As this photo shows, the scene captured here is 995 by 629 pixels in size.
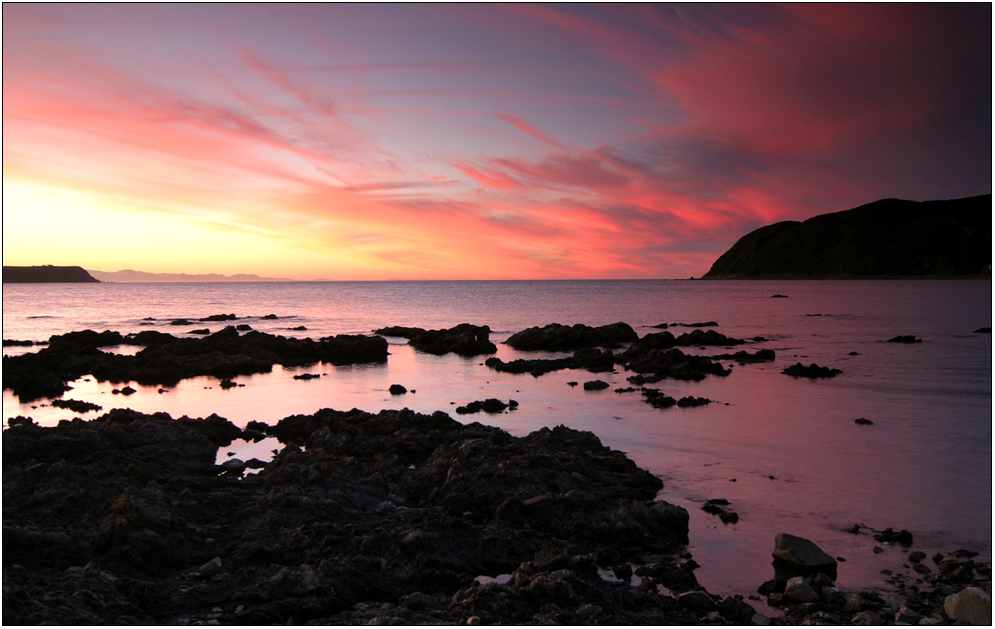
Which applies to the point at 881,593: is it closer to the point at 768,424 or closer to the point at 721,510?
the point at 721,510

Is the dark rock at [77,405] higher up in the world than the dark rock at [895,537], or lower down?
lower down

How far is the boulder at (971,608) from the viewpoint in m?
7.15

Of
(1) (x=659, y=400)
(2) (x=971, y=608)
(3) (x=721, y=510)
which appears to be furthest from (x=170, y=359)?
(2) (x=971, y=608)

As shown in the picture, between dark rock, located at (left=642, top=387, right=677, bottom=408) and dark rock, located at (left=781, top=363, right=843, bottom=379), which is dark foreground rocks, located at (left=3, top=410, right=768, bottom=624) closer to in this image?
dark rock, located at (left=642, top=387, right=677, bottom=408)

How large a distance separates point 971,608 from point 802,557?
6.94 ft

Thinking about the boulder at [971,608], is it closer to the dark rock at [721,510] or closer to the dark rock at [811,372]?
the dark rock at [721,510]

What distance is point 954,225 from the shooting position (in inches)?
7579

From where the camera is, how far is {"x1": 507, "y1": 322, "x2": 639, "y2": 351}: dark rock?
142 ft

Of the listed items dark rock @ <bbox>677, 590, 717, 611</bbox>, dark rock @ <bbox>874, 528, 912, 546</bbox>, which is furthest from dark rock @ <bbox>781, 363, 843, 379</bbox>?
dark rock @ <bbox>677, 590, 717, 611</bbox>

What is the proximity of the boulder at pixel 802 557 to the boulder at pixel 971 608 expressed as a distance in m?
1.76

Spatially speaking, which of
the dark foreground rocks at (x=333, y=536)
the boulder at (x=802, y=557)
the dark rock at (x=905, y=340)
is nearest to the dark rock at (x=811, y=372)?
the dark rock at (x=905, y=340)

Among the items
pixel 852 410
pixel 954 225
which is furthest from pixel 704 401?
pixel 954 225

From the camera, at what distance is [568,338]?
145 feet

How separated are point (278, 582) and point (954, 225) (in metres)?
240
